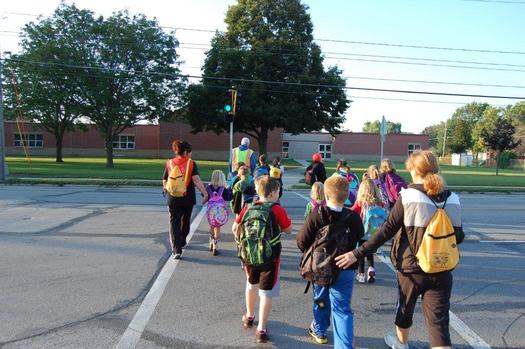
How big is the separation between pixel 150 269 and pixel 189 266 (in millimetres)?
567

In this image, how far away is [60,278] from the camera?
19.0 feet

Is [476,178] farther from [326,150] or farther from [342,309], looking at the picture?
[326,150]

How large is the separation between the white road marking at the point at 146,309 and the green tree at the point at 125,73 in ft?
94.8

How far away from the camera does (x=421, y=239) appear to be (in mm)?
3189

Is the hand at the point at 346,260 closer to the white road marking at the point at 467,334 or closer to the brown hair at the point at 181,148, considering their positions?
the white road marking at the point at 467,334

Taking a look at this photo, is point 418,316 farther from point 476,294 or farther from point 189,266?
point 189,266

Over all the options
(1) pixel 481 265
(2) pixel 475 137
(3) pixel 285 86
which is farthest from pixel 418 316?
(2) pixel 475 137

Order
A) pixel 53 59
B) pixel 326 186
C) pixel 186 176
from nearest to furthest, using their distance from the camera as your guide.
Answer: pixel 326 186
pixel 186 176
pixel 53 59

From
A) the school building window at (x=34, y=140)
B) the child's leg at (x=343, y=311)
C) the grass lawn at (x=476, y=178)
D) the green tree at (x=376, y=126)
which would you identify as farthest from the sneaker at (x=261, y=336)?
the green tree at (x=376, y=126)

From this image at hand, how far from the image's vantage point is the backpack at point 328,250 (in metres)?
3.53

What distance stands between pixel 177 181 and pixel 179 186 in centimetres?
8

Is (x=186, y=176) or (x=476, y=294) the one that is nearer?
(x=476, y=294)

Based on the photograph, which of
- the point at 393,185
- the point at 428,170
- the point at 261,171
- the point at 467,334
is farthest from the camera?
the point at 261,171

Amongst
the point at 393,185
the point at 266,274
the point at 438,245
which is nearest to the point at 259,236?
the point at 266,274
